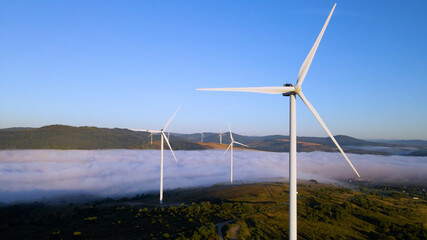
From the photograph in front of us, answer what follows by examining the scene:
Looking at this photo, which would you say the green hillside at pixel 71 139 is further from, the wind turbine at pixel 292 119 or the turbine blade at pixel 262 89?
the wind turbine at pixel 292 119

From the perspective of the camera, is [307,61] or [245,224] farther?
[245,224]

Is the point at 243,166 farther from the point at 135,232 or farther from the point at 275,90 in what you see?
the point at 275,90

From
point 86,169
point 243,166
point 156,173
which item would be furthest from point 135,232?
point 86,169

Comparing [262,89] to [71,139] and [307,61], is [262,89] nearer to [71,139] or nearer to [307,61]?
[307,61]

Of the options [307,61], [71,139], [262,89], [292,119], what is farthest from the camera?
[71,139]

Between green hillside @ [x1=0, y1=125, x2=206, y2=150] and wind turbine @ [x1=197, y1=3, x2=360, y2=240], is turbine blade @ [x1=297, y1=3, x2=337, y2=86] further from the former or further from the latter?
green hillside @ [x1=0, y1=125, x2=206, y2=150]

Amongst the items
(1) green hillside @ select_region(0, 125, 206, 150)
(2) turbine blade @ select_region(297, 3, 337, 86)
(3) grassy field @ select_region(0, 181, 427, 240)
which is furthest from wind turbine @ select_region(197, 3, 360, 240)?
(1) green hillside @ select_region(0, 125, 206, 150)

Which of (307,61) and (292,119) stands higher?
(307,61)

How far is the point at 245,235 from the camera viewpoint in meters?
27.6

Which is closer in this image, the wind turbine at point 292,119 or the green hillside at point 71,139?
the wind turbine at point 292,119

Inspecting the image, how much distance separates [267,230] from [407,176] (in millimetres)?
104390

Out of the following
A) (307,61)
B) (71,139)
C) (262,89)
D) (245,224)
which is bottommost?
(245,224)

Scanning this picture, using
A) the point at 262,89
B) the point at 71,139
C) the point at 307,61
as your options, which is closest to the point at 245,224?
the point at 262,89

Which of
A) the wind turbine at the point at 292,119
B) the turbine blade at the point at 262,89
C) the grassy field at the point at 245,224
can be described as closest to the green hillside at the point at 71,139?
Answer: the grassy field at the point at 245,224
